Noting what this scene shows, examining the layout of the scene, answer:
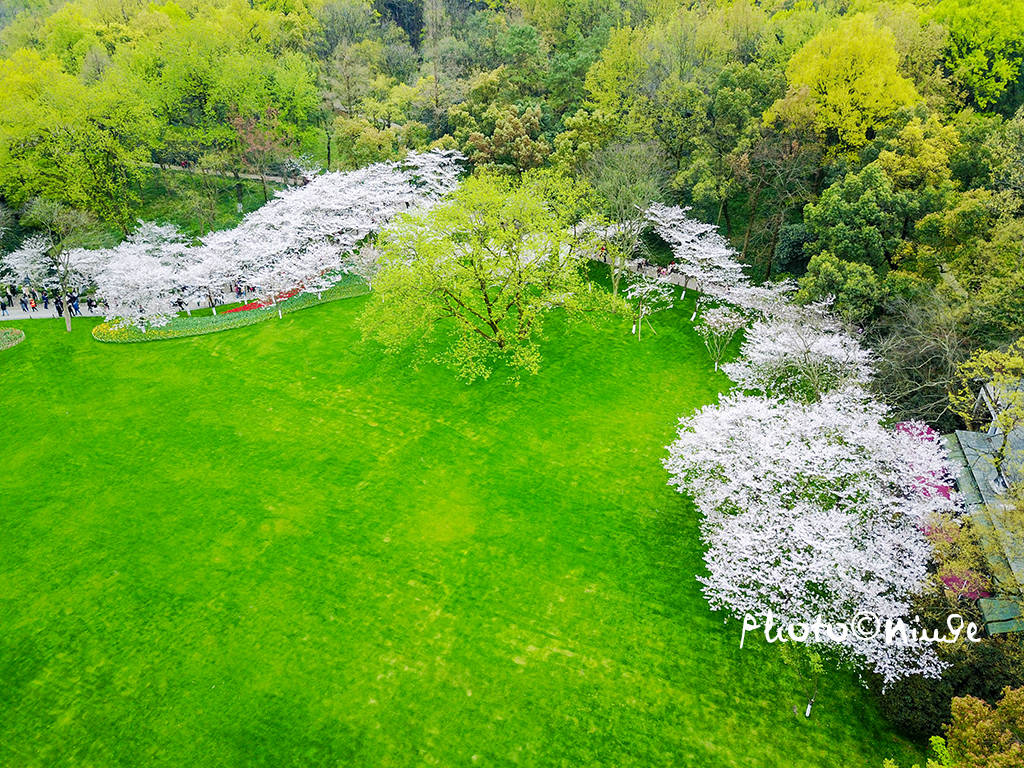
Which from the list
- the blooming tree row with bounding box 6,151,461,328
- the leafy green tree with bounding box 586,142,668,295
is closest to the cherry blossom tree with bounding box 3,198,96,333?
the blooming tree row with bounding box 6,151,461,328

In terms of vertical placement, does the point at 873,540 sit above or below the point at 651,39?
below

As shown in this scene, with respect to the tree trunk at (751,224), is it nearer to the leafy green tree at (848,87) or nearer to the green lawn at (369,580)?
the leafy green tree at (848,87)

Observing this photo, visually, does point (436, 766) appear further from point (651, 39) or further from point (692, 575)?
point (651, 39)

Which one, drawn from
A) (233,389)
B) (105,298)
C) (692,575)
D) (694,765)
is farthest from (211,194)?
(694,765)

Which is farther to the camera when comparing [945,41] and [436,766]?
[945,41]

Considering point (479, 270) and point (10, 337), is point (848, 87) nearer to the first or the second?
point (479, 270)

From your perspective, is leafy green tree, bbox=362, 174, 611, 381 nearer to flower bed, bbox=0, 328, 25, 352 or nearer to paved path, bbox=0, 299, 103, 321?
paved path, bbox=0, 299, 103, 321

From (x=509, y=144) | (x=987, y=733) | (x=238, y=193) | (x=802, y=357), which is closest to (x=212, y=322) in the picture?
(x=238, y=193)
